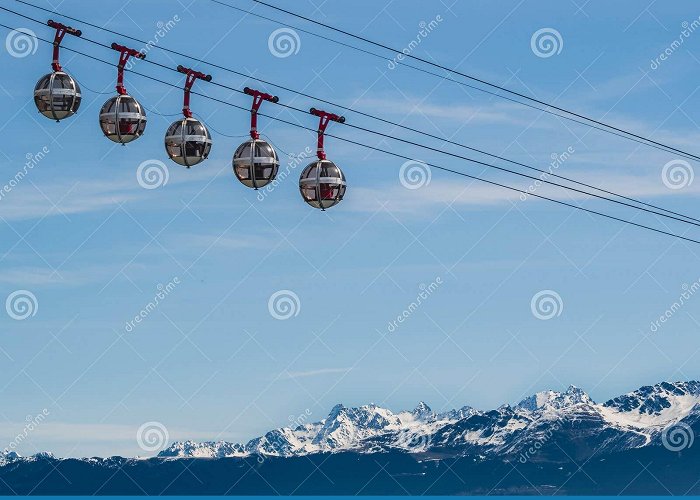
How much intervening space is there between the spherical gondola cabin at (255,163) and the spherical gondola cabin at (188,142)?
A: 0.98 metres

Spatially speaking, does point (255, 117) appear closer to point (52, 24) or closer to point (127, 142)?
point (127, 142)

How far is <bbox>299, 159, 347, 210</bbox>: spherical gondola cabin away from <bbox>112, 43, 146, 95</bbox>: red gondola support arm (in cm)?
597

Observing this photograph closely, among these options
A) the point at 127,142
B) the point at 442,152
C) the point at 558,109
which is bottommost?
the point at 127,142

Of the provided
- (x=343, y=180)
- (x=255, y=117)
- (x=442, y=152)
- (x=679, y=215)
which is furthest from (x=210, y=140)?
(x=679, y=215)

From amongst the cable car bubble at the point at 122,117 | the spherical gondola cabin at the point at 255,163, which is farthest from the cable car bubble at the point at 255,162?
the cable car bubble at the point at 122,117

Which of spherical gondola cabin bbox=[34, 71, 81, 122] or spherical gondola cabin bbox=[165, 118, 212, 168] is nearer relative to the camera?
spherical gondola cabin bbox=[34, 71, 81, 122]

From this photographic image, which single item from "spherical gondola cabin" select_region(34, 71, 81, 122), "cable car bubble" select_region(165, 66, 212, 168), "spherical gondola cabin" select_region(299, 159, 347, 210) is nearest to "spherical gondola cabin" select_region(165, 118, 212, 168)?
"cable car bubble" select_region(165, 66, 212, 168)

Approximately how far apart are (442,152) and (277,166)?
5.83 metres

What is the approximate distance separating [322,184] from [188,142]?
Answer: 423 centimetres

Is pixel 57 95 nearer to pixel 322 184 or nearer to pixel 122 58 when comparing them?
pixel 122 58

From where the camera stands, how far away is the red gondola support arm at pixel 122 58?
36844 millimetres

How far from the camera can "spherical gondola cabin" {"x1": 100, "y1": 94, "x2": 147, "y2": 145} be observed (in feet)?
127

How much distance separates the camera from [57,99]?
38.4m

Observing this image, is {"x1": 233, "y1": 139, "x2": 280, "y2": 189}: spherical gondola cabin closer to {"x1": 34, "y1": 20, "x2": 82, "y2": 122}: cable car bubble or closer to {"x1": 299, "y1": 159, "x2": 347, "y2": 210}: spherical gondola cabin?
{"x1": 299, "y1": 159, "x2": 347, "y2": 210}: spherical gondola cabin
